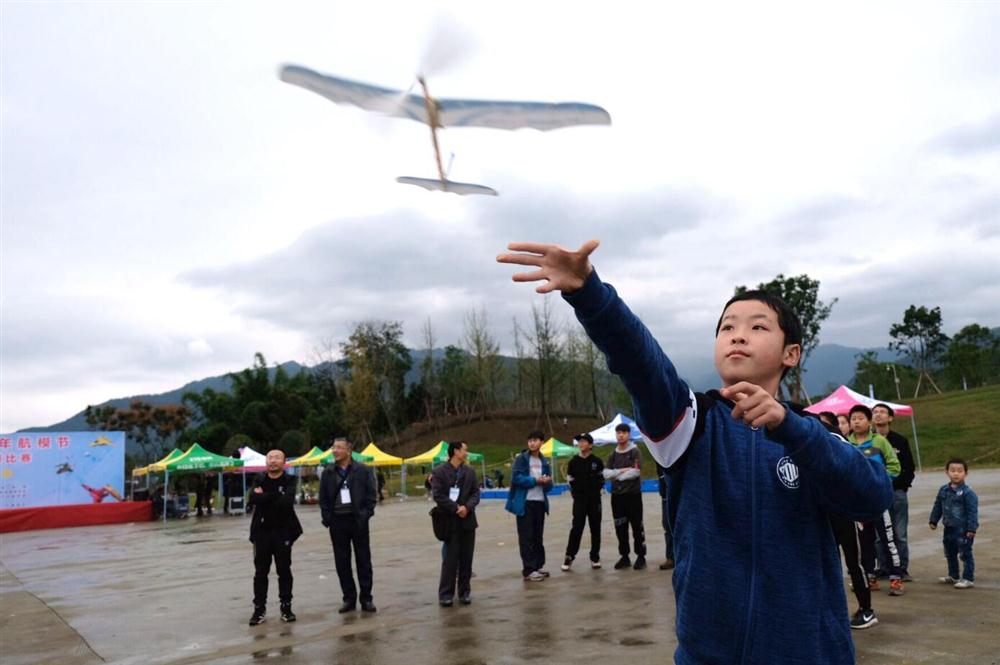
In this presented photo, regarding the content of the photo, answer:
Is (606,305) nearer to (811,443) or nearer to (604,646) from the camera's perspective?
(811,443)

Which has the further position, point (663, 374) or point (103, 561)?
point (103, 561)

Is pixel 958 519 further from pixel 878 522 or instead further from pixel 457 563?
pixel 457 563

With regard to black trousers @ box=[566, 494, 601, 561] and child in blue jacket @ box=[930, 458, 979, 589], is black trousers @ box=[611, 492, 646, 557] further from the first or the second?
child in blue jacket @ box=[930, 458, 979, 589]

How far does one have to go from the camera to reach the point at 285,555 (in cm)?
843

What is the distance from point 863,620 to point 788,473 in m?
5.28

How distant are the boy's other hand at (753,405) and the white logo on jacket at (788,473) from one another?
0.38 metres

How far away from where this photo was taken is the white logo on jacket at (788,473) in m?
2.02

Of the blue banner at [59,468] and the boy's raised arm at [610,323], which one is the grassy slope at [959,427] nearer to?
the blue banner at [59,468]

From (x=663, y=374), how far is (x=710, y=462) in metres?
0.37

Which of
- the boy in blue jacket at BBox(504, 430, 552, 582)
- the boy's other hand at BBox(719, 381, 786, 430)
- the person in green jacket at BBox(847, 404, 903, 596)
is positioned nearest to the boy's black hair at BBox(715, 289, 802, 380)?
the boy's other hand at BBox(719, 381, 786, 430)

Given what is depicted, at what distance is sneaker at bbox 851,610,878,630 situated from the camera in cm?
630

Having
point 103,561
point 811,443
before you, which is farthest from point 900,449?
point 103,561

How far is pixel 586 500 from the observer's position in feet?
35.5

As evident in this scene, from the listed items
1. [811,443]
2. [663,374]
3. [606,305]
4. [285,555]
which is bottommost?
[285,555]
